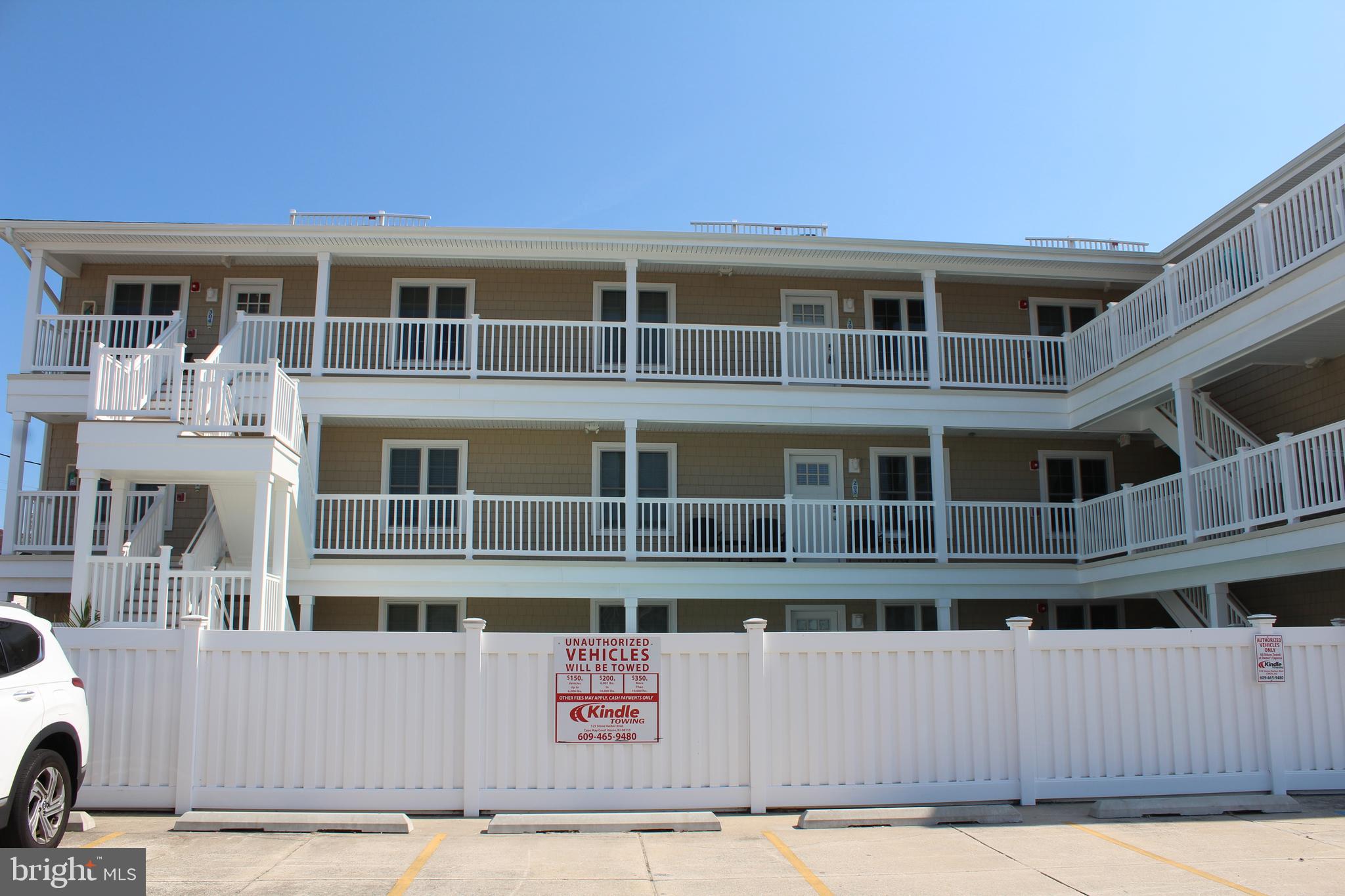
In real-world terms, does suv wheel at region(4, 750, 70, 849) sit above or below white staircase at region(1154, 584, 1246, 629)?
below

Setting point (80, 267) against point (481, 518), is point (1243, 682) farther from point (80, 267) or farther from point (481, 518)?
point (80, 267)

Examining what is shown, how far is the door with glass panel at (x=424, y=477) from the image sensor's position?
19.2 metres

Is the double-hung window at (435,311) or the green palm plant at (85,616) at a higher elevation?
the double-hung window at (435,311)

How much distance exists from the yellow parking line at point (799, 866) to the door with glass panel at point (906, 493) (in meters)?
10.7

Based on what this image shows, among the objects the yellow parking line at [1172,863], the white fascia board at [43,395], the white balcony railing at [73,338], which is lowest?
the yellow parking line at [1172,863]

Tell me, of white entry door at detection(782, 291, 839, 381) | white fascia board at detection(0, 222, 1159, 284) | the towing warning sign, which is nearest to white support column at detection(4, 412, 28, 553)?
white fascia board at detection(0, 222, 1159, 284)

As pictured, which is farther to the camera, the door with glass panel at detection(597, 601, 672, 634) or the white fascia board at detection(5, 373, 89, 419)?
the door with glass panel at detection(597, 601, 672, 634)

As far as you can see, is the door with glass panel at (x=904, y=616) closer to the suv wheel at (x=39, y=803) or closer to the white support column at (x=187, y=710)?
the white support column at (x=187, y=710)

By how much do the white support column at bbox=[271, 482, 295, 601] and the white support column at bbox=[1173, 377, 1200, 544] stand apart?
12578mm

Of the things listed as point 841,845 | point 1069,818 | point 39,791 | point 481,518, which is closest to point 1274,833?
point 1069,818

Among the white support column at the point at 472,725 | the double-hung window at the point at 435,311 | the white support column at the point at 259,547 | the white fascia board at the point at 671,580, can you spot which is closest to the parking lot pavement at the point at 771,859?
the white support column at the point at 472,725

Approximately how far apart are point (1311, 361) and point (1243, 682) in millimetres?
8576

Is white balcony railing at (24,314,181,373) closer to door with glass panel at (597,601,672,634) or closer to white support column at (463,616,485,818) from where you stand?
door with glass panel at (597,601,672,634)

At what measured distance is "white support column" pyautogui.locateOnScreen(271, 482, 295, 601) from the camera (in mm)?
14531
